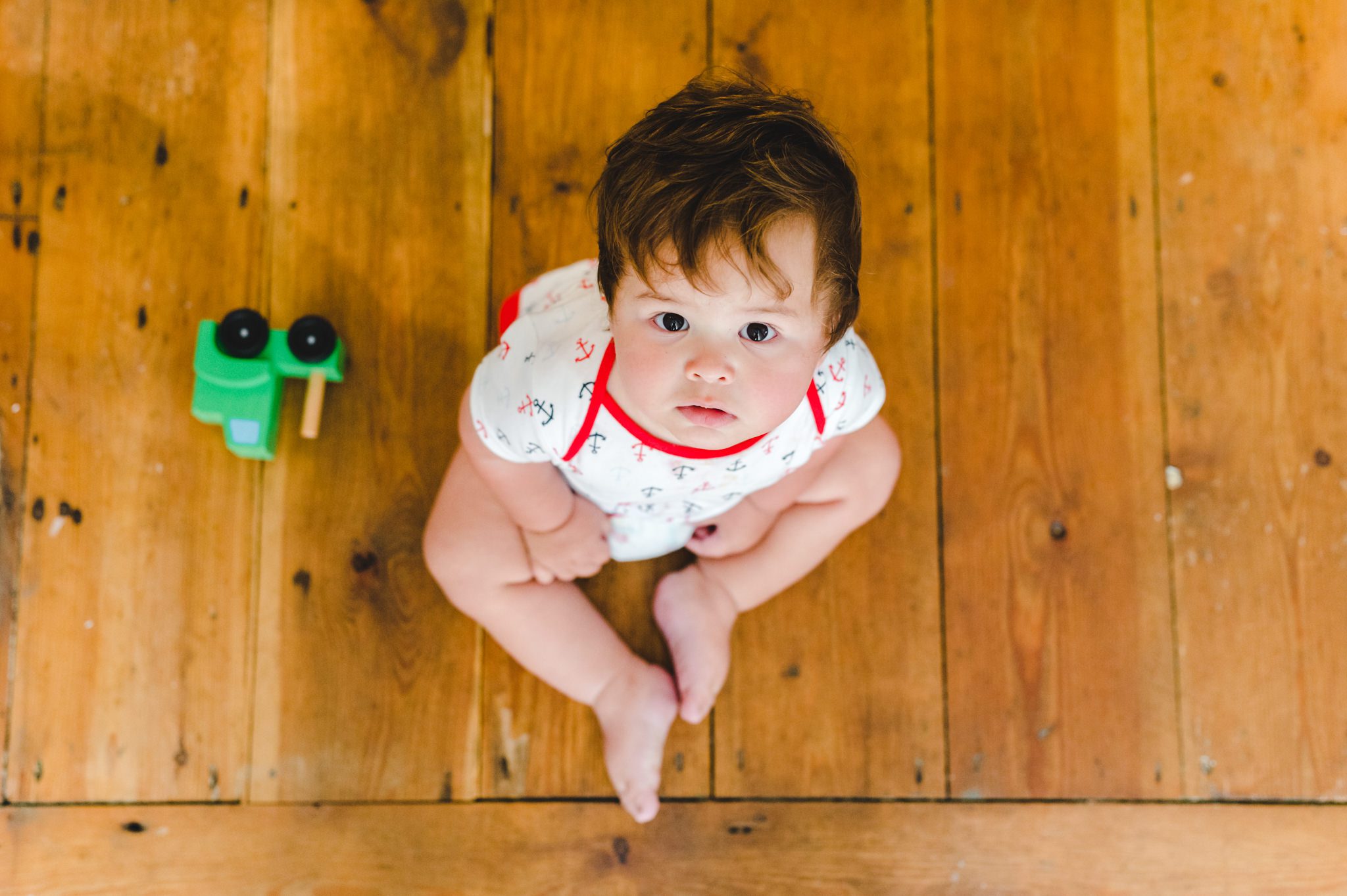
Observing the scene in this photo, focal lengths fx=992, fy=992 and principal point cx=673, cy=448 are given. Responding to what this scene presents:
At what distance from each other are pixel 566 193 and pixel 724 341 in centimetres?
49

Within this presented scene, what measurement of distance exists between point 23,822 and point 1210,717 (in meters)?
1.18

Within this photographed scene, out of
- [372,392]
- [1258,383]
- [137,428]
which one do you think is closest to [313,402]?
[372,392]

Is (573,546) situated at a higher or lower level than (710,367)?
lower

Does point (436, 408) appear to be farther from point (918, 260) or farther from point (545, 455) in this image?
point (918, 260)

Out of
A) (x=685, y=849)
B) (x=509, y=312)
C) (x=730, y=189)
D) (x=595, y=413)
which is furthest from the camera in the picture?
(x=685, y=849)

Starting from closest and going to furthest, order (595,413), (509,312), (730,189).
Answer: (730,189) → (595,413) → (509,312)

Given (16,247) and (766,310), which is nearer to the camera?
(766,310)

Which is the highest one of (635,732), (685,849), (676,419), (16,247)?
(16,247)

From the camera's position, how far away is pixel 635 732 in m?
0.95

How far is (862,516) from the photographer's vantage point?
37.8 inches

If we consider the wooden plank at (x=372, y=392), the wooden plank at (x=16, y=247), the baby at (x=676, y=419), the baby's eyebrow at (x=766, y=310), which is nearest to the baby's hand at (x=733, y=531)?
the baby at (x=676, y=419)

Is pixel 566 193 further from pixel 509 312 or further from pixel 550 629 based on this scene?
pixel 550 629

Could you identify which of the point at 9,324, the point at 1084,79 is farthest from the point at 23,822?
Result: the point at 1084,79

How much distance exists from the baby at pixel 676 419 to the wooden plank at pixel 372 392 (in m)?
0.10
